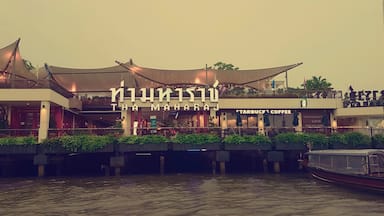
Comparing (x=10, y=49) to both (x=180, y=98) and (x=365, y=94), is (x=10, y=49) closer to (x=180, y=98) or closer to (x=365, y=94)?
(x=180, y=98)

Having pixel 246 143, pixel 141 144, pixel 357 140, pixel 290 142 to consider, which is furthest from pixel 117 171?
pixel 357 140

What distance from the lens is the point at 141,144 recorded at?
1079 inches

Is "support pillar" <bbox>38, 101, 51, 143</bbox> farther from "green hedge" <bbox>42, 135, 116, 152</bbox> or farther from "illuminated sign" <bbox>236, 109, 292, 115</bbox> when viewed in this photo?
"illuminated sign" <bbox>236, 109, 292, 115</bbox>

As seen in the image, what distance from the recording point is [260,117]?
38.1m

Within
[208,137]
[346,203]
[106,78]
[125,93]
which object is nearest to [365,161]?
[346,203]

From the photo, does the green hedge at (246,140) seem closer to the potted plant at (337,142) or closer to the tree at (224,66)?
the potted plant at (337,142)

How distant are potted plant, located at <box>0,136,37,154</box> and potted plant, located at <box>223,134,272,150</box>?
16.1m

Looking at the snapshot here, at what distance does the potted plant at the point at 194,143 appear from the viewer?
91.1ft

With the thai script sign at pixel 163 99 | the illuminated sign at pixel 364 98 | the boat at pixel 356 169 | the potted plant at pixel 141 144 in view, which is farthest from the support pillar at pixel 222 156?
the illuminated sign at pixel 364 98

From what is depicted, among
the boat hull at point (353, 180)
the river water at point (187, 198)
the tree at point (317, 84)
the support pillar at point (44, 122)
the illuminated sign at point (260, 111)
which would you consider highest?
the tree at point (317, 84)

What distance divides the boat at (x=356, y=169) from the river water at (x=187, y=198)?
714 millimetres

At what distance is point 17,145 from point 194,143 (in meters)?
14.5

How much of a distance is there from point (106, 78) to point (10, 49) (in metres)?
12.6

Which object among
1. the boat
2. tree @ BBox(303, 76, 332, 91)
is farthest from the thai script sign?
tree @ BBox(303, 76, 332, 91)
